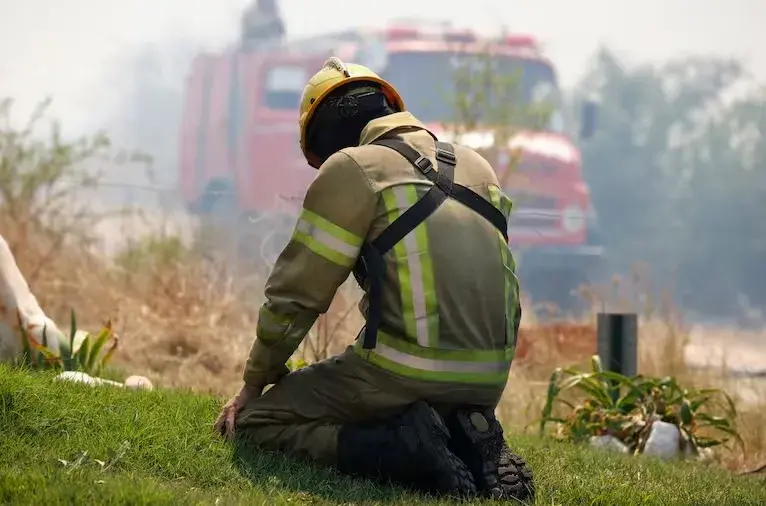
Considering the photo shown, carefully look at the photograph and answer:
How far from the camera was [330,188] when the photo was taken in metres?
4.49

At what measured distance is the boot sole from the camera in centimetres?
429

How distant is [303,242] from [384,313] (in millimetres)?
Result: 394

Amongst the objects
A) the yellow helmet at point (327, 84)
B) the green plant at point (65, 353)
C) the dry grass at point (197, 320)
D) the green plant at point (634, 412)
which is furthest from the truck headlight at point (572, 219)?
the yellow helmet at point (327, 84)

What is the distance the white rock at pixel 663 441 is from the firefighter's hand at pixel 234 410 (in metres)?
2.82

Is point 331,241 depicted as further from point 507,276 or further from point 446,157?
point 507,276

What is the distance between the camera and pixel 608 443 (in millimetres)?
6965

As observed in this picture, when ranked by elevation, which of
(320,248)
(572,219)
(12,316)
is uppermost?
(320,248)

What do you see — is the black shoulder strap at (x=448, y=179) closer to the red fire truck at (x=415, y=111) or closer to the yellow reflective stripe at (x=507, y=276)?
the yellow reflective stripe at (x=507, y=276)

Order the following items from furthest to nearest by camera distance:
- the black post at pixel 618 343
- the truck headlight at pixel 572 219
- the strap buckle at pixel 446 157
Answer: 1. the truck headlight at pixel 572 219
2. the black post at pixel 618 343
3. the strap buckle at pixel 446 157

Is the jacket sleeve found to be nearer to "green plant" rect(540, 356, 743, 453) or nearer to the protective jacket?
the protective jacket

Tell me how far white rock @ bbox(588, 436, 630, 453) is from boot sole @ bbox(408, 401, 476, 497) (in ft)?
8.73

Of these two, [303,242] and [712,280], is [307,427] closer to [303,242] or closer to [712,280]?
[303,242]

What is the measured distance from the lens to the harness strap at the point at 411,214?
4.46 metres

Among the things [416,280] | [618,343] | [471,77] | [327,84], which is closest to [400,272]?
[416,280]
